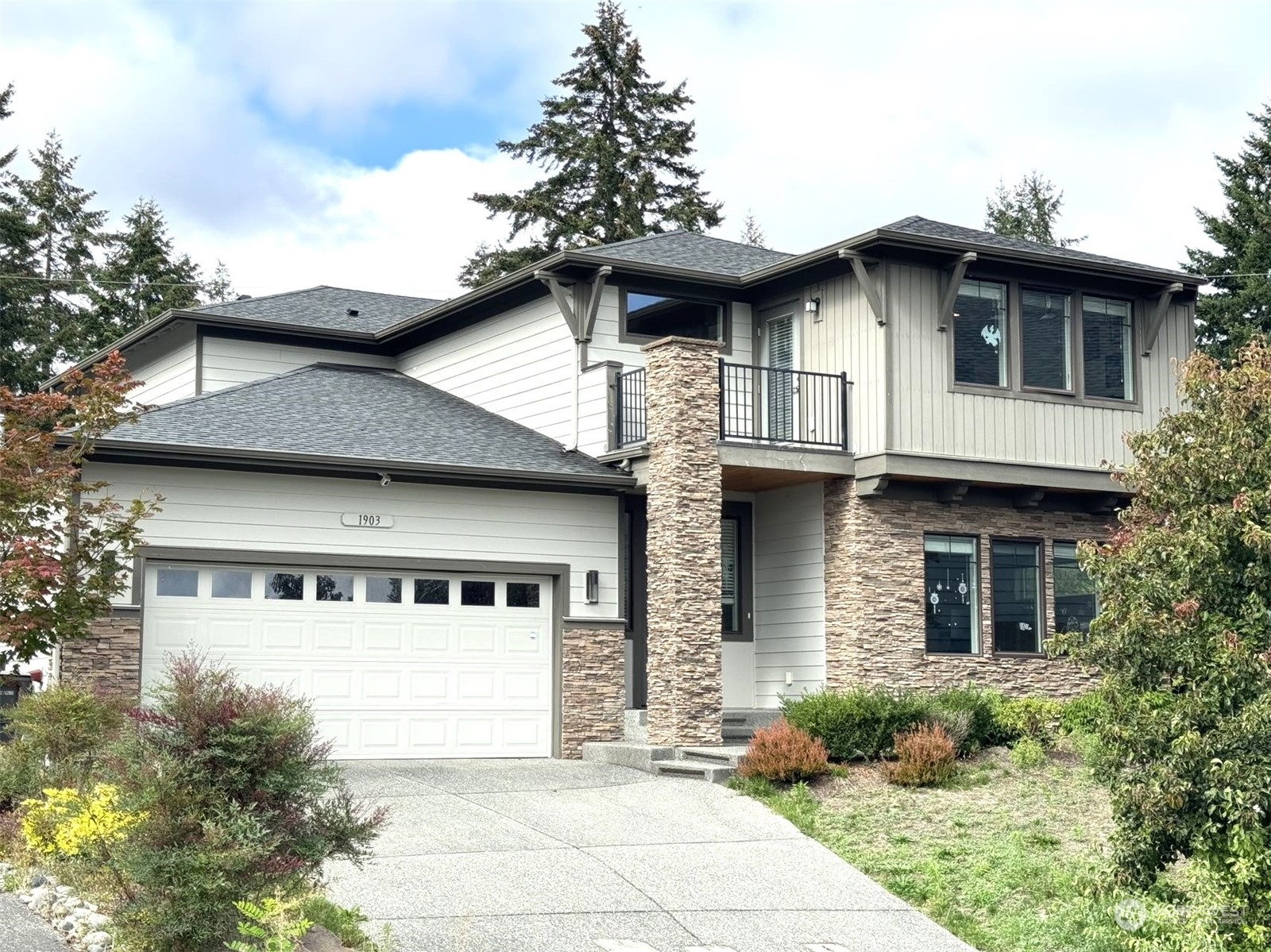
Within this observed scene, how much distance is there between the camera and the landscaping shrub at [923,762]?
15234mm

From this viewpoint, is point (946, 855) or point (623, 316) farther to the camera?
point (623, 316)

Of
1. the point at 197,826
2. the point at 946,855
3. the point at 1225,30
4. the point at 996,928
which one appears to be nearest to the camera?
the point at 197,826

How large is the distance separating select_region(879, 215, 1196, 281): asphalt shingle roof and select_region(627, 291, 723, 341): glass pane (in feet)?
8.93

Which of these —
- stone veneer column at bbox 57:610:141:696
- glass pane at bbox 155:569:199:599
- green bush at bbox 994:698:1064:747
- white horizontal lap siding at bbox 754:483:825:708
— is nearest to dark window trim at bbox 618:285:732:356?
white horizontal lap siding at bbox 754:483:825:708

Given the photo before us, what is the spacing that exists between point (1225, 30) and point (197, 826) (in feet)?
49.0

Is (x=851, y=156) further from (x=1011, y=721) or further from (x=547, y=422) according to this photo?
(x=1011, y=721)

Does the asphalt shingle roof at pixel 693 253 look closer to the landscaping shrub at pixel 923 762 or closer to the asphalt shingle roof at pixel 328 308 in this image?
the asphalt shingle roof at pixel 328 308

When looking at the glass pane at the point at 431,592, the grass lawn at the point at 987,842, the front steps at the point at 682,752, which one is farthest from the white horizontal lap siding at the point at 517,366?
the grass lawn at the point at 987,842

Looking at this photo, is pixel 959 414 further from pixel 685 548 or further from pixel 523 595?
pixel 523 595

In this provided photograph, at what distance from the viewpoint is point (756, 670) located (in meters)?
20.2

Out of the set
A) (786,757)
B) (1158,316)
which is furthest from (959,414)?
(786,757)

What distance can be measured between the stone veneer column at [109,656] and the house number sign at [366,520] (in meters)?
2.59

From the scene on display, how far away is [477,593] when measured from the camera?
18641 millimetres

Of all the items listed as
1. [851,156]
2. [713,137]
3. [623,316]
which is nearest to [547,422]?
[623,316]
